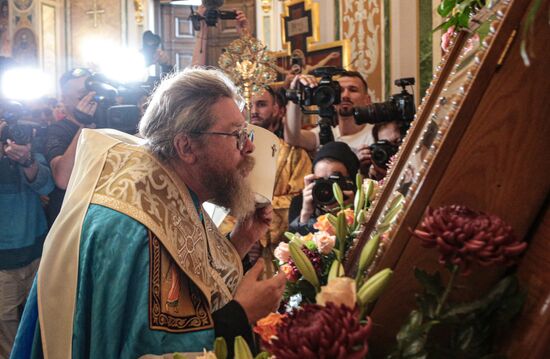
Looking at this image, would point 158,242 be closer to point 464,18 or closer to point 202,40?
point 464,18

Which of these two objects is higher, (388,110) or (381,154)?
(388,110)

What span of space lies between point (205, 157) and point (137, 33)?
962cm

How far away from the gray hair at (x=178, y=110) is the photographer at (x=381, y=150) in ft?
3.17

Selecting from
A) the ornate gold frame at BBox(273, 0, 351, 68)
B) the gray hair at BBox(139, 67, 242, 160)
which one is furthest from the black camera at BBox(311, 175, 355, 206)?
the ornate gold frame at BBox(273, 0, 351, 68)

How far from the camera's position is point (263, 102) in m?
3.96

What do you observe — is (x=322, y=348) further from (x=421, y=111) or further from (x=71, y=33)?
(x=71, y=33)

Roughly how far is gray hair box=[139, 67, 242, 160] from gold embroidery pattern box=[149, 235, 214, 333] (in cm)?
33

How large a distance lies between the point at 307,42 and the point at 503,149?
558 cm

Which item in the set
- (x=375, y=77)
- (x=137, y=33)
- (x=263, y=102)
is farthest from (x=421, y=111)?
(x=137, y=33)

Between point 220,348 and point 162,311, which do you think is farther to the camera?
point 162,311

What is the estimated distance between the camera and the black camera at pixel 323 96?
10.3 ft

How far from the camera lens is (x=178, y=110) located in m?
1.84

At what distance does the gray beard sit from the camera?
1.87 meters

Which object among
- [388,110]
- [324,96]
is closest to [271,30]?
[324,96]
